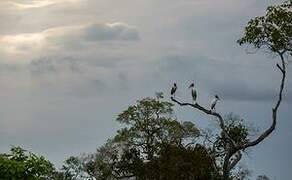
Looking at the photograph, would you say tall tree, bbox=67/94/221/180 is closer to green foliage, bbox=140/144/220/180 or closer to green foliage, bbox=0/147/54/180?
green foliage, bbox=140/144/220/180

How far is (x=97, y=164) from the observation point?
194ft

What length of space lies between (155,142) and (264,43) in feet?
51.4

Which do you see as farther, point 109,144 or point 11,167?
point 109,144

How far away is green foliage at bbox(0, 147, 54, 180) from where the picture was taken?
23656 mm

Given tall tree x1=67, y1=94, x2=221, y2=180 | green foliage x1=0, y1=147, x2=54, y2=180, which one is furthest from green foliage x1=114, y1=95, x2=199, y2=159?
green foliage x1=0, y1=147, x2=54, y2=180

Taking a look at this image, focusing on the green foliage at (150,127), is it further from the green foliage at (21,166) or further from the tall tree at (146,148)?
the green foliage at (21,166)

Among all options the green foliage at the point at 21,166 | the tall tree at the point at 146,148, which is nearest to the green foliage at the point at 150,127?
the tall tree at the point at 146,148

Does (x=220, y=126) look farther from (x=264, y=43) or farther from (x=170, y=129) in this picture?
(x=170, y=129)

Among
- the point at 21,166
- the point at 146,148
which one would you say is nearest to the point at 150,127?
the point at 146,148

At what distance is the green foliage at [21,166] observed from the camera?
77.6ft

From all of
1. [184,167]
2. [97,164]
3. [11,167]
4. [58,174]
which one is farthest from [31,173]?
[58,174]

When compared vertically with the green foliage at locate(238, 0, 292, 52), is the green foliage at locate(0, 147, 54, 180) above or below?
below

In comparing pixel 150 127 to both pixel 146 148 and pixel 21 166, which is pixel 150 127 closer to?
pixel 146 148

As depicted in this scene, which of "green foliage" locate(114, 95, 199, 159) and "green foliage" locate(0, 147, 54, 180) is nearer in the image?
"green foliage" locate(0, 147, 54, 180)
